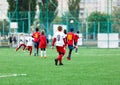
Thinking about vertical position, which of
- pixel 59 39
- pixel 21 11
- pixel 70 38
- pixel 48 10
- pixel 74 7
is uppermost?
pixel 74 7

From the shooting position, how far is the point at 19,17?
221ft

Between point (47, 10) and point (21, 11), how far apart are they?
6.08 m

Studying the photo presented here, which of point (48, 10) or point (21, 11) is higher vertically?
point (48, 10)

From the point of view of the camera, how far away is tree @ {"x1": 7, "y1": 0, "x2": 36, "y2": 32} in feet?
219

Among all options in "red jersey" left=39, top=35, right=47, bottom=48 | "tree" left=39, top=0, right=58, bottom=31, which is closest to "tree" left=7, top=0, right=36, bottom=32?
"tree" left=39, top=0, right=58, bottom=31

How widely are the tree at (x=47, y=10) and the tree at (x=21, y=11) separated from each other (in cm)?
145

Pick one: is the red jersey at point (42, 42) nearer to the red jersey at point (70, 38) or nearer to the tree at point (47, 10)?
the red jersey at point (70, 38)

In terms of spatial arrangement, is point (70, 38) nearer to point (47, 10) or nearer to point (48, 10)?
point (47, 10)

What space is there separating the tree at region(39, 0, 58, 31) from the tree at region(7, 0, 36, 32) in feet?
4.76

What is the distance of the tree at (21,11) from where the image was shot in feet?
219

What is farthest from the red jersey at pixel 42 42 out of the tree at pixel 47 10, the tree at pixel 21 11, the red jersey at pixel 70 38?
the tree at pixel 21 11

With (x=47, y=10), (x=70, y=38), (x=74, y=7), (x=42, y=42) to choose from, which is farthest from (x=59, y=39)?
(x=74, y=7)

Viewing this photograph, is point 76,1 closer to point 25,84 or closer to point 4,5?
point 4,5

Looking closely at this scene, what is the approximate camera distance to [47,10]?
6481 cm
